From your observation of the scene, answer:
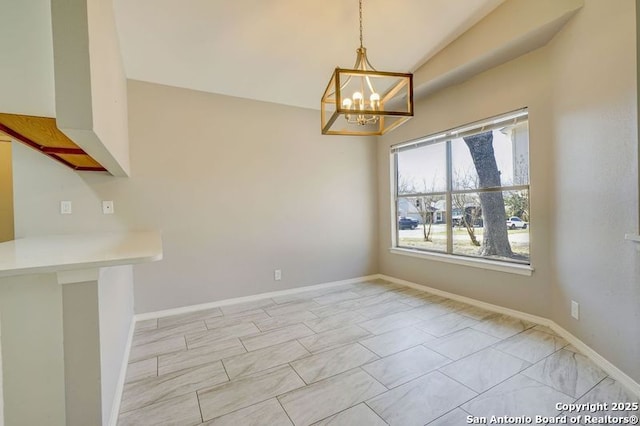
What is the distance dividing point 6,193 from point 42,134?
1644 mm

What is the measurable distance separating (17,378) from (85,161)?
1634mm

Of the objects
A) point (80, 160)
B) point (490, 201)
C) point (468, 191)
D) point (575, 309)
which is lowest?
point (575, 309)

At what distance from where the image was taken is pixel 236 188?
135 inches

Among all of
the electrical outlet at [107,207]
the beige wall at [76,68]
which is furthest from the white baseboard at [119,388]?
the beige wall at [76,68]

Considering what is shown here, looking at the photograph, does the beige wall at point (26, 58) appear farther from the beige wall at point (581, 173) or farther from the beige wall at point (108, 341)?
the beige wall at point (581, 173)

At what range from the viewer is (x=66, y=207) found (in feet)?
8.30

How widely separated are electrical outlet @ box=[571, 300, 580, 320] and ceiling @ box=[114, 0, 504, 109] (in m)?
2.63

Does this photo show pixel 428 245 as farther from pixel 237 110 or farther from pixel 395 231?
pixel 237 110

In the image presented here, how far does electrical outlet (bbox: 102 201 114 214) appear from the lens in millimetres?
2730

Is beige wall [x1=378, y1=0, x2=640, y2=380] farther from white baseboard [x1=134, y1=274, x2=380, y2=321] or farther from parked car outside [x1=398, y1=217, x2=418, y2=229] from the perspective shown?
white baseboard [x1=134, y1=274, x2=380, y2=321]

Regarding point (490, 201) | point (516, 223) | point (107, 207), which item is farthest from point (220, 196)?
point (516, 223)

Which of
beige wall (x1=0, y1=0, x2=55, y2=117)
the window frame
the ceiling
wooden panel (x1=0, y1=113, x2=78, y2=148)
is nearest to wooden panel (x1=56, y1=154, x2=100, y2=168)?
wooden panel (x1=0, y1=113, x2=78, y2=148)

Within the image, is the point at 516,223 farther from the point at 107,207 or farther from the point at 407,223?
the point at 107,207

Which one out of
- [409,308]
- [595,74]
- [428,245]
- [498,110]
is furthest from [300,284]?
[595,74]
